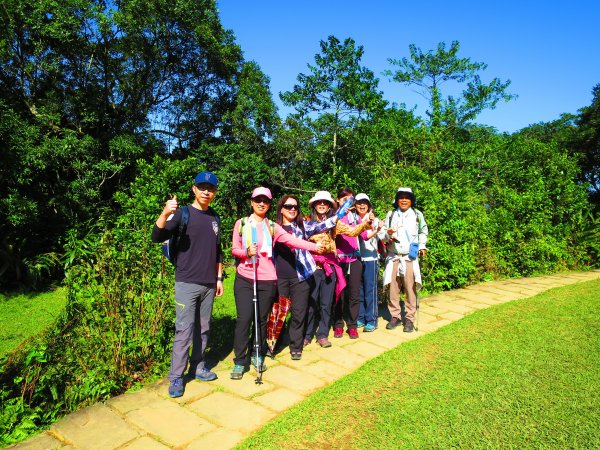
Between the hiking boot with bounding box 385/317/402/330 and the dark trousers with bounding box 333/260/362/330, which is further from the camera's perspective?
the hiking boot with bounding box 385/317/402/330

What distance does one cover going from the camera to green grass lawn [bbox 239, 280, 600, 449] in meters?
2.89

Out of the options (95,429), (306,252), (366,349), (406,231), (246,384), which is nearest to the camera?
(95,429)

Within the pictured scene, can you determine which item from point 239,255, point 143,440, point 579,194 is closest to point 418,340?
point 239,255

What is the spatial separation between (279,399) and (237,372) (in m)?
0.57

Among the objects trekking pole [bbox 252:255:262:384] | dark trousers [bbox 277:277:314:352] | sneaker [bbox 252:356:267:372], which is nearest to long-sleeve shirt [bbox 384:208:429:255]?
dark trousers [bbox 277:277:314:352]

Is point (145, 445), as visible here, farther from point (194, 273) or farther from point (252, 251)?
point (252, 251)

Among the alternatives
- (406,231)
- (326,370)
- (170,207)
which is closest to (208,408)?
(326,370)

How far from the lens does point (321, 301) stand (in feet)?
15.9

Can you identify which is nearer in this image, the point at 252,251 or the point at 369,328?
the point at 252,251

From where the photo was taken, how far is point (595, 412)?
10.4 ft

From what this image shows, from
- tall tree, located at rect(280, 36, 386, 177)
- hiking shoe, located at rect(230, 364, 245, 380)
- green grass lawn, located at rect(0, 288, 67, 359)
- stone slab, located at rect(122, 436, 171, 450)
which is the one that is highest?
tall tree, located at rect(280, 36, 386, 177)

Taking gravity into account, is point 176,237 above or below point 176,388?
above

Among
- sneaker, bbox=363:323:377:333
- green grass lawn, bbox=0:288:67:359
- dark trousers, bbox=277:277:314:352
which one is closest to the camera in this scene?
dark trousers, bbox=277:277:314:352

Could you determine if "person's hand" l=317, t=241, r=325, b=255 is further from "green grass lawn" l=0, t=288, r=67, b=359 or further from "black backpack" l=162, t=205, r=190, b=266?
"green grass lawn" l=0, t=288, r=67, b=359
